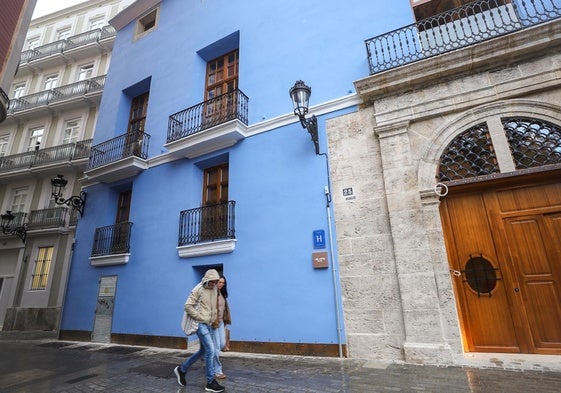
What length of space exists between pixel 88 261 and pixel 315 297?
25.5 ft

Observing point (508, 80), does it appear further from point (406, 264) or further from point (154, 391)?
point (154, 391)

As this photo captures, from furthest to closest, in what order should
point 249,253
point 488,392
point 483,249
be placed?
point 249,253, point 483,249, point 488,392

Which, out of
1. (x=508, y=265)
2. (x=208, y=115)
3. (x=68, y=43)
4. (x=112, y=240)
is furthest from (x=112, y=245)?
(x=68, y=43)

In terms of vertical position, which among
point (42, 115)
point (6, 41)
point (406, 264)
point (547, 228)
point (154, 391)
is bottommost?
point (154, 391)

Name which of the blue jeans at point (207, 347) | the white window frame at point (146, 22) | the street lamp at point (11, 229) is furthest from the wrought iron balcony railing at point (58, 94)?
the blue jeans at point (207, 347)

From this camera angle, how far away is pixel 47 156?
50.3ft

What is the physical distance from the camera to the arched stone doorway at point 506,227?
447 cm

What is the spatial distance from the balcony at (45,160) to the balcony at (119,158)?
495 centimetres

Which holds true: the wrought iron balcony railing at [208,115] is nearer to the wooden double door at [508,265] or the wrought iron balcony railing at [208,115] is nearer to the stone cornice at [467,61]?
the stone cornice at [467,61]

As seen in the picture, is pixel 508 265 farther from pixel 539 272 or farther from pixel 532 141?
pixel 532 141

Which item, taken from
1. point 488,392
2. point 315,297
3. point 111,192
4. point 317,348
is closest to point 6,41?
point 111,192

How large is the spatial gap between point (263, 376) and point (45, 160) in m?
16.6

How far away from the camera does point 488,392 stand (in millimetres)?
3301

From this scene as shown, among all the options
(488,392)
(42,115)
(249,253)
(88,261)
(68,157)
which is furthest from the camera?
(42,115)
